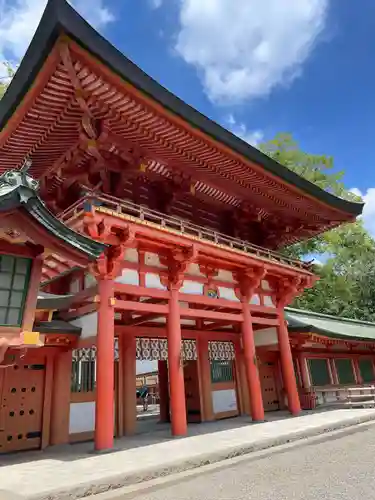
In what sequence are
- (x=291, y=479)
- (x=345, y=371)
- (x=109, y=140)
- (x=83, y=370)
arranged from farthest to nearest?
(x=345, y=371) → (x=83, y=370) → (x=109, y=140) → (x=291, y=479)

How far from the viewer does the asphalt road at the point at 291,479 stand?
15.2ft

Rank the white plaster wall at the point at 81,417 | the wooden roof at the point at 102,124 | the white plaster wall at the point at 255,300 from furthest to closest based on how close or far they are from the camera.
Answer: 1. the white plaster wall at the point at 255,300
2. the white plaster wall at the point at 81,417
3. the wooden roof at the point at 102,124

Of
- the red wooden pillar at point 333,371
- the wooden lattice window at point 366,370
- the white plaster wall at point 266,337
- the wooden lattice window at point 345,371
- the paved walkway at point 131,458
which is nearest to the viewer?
the paved walkway at point 131,458

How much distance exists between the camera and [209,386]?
13516mm

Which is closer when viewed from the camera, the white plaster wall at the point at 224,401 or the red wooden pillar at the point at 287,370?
the red wooden pillar at the point at 287,370

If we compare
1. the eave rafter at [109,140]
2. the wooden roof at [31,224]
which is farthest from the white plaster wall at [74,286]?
the wooden roof at [31,224]

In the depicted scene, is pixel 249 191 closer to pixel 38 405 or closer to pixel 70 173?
pixel 70 173

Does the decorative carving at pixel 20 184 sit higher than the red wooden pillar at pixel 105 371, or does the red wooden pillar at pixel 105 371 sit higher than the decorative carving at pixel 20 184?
the decorative carving at pixel 20 184

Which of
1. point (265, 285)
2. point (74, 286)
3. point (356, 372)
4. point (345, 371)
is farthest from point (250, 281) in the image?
point (356, 372)

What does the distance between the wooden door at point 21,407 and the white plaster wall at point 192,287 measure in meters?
4.66

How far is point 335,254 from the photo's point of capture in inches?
1259

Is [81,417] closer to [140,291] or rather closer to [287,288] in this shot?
[140,291]

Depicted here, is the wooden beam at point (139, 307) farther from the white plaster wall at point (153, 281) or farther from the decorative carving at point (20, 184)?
the decorative carving at point (20, 184)

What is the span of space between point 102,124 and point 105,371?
5.85 m
